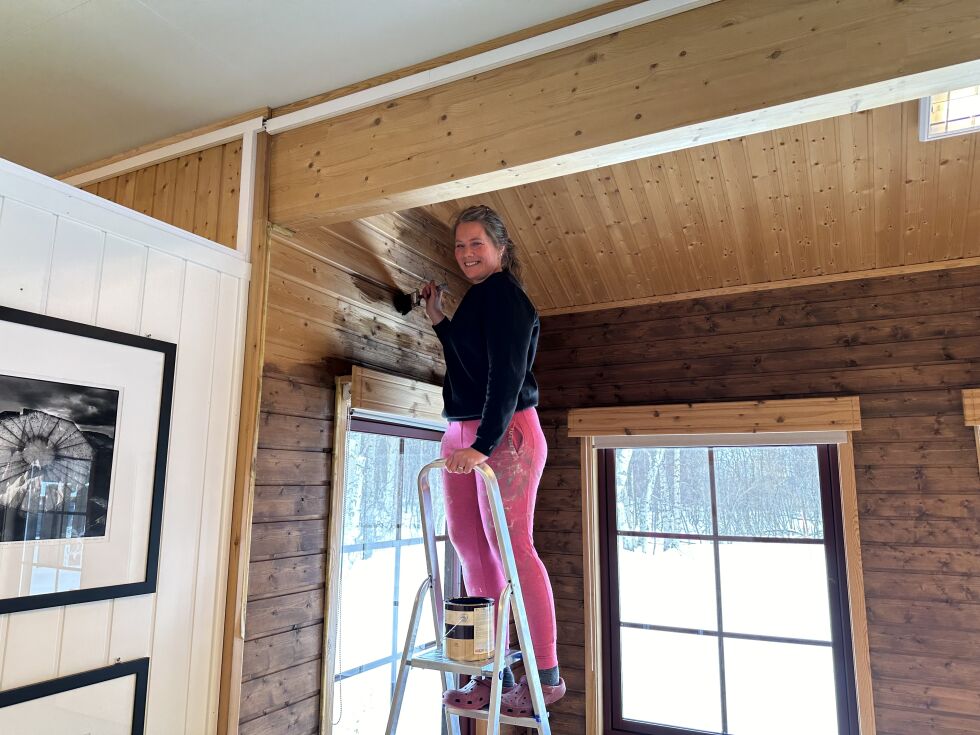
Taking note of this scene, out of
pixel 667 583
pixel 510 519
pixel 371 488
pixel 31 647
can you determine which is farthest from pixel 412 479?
pixel 31 647

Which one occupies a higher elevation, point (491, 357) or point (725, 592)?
point (491, 357)

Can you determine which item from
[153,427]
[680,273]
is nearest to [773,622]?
[680,273]

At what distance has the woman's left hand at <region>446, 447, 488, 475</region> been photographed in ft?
6.12

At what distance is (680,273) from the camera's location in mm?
3533

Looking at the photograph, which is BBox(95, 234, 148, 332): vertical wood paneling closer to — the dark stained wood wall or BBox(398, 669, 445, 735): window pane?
BBox(398, 669, 445, 735): window pane

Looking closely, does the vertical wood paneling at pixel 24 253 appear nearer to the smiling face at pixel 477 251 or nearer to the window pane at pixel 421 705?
the smiling face at pixel 477 251

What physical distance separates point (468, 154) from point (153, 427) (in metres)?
1.21

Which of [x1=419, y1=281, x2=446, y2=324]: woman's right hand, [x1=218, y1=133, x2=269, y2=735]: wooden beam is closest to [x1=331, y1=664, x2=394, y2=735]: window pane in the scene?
[x1=218, y1=133, x2=269, y2=735]: wooden beam

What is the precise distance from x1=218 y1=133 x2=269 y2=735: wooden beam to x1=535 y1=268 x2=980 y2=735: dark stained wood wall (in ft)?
6.59

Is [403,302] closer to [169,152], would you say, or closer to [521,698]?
[169,152]

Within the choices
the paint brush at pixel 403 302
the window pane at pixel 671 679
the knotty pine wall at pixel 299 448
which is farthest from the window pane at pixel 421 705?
the paint brush at pixel 403 302

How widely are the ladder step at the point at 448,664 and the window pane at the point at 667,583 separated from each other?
1.89 meters

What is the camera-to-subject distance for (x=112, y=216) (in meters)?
1.90

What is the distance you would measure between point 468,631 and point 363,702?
3.78 ft
